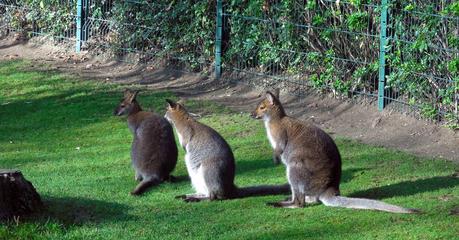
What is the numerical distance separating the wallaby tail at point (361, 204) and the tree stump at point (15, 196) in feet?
8.34

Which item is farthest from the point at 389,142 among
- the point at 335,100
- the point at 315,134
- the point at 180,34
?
the point at 180,34

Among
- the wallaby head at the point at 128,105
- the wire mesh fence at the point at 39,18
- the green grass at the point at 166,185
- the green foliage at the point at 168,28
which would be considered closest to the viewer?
the green grass at the point at 166,185

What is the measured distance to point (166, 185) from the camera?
34.4 feet

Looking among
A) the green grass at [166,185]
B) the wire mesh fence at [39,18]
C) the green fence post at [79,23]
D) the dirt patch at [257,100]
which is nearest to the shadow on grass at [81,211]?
the green grass at [166,185]

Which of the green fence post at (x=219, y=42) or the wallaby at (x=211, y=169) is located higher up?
the green fence post at (x=219, y=42)

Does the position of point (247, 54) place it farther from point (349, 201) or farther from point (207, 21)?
point (349, 201)

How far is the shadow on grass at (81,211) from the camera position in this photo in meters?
9.20

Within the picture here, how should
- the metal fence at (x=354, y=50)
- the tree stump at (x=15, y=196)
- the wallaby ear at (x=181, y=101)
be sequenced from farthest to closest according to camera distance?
the wallaby ear at (x=181, y=101), the metal fence at (x=354, y=50), the tree stump at (x=15, y=196)

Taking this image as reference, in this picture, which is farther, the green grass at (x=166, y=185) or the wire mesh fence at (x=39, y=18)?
the wire mesh fence at (x=39, y=18)

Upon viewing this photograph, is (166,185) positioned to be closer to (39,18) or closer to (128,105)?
(128,105)

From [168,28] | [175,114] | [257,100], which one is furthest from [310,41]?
[175,114]

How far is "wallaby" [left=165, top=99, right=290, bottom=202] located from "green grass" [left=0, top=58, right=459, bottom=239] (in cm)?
13

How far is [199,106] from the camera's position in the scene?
14.2 metres

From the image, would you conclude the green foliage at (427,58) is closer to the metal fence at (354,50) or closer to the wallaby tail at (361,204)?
the metal fence at (354,50)
